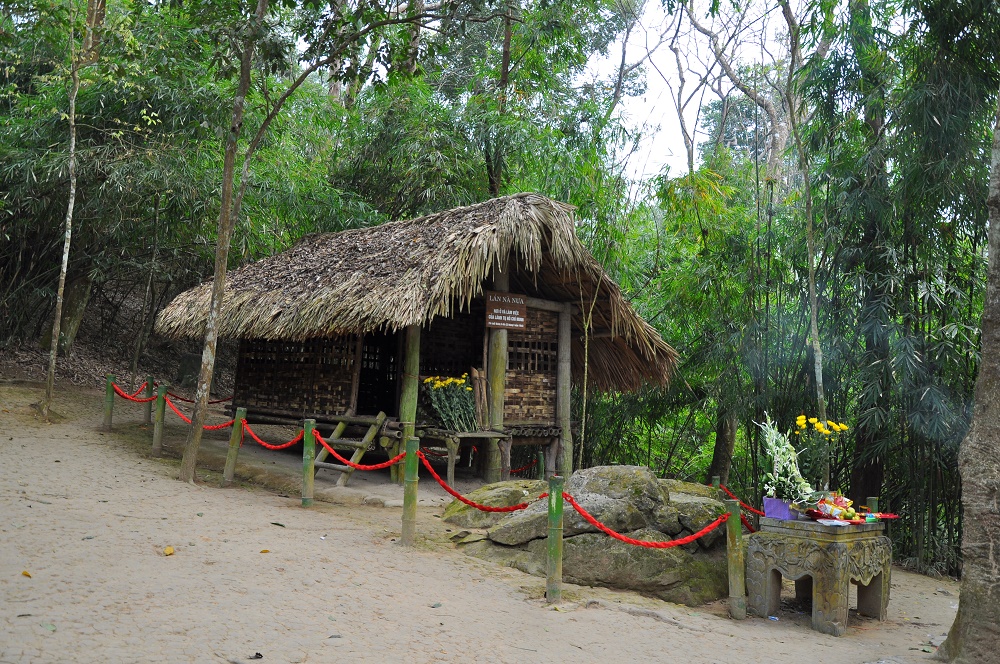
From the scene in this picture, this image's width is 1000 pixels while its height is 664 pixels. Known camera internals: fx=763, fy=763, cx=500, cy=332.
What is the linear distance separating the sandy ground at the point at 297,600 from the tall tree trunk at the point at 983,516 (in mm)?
321

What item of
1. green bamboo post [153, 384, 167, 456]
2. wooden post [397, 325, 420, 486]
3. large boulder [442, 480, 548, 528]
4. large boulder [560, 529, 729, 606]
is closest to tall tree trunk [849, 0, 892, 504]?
large boulder [560, 529, 729, 606]

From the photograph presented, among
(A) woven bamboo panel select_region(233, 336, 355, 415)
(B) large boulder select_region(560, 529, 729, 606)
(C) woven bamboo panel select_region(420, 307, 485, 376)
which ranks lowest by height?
(B) large boulder select_region(560, 529, 729, 606)

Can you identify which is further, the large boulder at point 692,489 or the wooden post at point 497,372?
the wooden post at point 497,372

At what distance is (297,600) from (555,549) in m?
1.58

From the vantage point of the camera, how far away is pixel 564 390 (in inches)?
373

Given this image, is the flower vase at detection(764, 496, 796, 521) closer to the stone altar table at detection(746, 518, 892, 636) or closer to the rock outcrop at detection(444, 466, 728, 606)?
the stone altar table at detection(746, 518, 892, 636)

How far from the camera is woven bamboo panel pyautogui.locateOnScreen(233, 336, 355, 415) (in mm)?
8688

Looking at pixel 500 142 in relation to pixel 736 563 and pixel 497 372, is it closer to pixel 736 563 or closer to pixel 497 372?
pixel 497 372

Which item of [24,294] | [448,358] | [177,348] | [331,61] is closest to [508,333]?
[448,358]

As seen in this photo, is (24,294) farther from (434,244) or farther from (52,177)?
(434,244)

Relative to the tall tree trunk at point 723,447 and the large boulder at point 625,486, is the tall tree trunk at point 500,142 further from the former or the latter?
the large boulder at point 625,486

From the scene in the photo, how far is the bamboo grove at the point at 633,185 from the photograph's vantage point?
7.17m

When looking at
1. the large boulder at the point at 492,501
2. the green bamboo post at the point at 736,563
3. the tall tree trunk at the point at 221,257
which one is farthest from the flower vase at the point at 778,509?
the tall tree trunk at the point at 221,257

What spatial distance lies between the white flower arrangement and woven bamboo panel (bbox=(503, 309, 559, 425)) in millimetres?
4171
